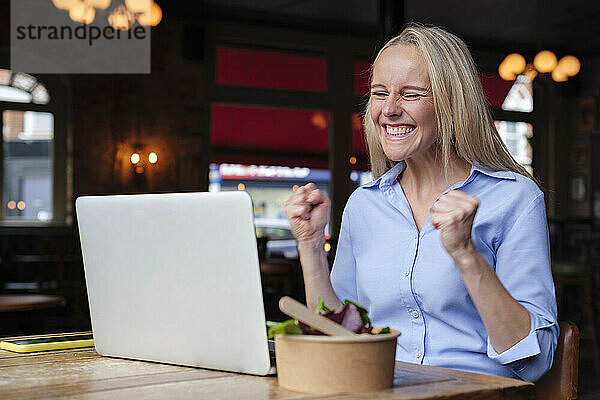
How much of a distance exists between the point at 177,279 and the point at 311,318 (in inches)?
11.0

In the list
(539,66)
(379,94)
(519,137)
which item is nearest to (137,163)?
(539,66)

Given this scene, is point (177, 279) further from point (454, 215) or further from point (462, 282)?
point (462, 282)

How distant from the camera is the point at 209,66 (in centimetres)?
952

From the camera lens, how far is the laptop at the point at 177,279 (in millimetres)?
1109

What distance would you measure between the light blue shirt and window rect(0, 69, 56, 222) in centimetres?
785

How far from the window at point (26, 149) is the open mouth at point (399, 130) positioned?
784 cm

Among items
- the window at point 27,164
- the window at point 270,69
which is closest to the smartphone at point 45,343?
the window at point 27,164

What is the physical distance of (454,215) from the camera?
1.19 meters

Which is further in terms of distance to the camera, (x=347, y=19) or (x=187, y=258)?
(x=347, y=19)

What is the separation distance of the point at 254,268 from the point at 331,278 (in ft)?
2.32

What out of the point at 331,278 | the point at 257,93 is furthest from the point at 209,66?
the point at 331,278

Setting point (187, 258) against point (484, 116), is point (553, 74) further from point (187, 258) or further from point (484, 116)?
point (187, 258)

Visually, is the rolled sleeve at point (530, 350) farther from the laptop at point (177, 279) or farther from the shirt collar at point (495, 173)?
the laptop at point (177, 279)

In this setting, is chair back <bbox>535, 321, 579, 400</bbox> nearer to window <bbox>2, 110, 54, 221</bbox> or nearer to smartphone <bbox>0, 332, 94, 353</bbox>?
smartphone <bbox>0, 332, 94, 353</bbox>
